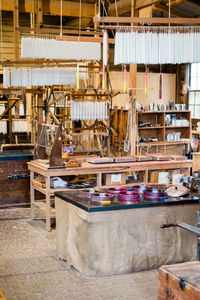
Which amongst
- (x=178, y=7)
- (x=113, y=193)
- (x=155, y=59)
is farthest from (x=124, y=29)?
(x=178, y=7)

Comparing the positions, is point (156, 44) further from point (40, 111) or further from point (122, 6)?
point (122, 6)

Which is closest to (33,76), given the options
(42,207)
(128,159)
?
(128,159)

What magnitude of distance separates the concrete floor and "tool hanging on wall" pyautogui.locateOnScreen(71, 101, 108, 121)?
2.65 metres

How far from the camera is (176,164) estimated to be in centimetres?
761

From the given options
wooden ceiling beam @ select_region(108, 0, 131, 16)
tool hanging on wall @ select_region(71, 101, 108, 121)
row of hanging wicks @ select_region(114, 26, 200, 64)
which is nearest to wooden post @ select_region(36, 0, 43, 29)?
wooden ceiling beam @ select_region(108, 0, 131, 16)

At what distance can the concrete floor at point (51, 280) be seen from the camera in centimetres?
458

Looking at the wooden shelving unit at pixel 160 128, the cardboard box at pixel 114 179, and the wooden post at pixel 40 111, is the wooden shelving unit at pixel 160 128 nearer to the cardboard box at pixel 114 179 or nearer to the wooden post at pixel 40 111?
the wooden post at pixel 40 111

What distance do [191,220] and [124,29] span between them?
92.2 inches

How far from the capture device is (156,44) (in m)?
5.44

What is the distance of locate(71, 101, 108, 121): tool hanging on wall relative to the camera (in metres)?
8.15

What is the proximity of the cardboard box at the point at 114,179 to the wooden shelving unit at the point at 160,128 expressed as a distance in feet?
17.0

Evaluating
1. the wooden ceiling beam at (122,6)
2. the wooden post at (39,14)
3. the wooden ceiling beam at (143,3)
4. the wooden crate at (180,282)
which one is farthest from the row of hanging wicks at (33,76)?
the wooden crate at (180,282)

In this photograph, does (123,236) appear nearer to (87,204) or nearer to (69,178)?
(87,204)

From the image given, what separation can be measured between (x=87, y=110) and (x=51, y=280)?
3.87m
